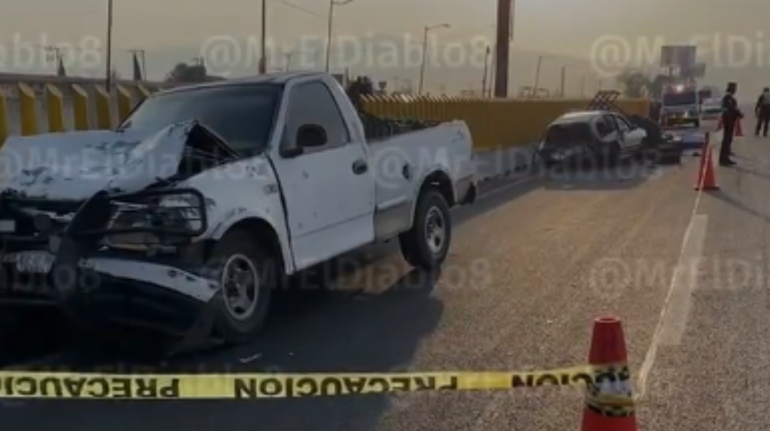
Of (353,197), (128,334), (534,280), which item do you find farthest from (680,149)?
(128,334)

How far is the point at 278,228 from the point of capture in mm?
6211

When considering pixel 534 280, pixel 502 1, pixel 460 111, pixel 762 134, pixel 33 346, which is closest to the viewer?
pixel 33 346

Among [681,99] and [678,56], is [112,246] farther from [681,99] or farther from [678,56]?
[678,56]

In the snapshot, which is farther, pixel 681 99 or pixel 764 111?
pixel 681 99

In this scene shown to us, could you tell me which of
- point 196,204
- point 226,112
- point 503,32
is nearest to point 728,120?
point 503,32

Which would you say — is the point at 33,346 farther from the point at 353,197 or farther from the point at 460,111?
the point at 460,111

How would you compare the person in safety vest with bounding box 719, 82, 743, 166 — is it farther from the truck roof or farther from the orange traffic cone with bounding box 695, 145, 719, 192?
the truck roof

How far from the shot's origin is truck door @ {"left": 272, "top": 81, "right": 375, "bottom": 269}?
6.45 meters

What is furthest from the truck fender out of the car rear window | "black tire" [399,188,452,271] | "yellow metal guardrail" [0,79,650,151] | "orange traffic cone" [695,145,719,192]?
the car rear window

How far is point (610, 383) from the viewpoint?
3.54 metres

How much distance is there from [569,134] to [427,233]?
41.1 feet

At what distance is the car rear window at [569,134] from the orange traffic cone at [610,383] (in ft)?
56.2

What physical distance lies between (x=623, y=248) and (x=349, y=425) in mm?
5843

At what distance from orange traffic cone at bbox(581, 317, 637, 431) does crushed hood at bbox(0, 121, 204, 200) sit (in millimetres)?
3248
